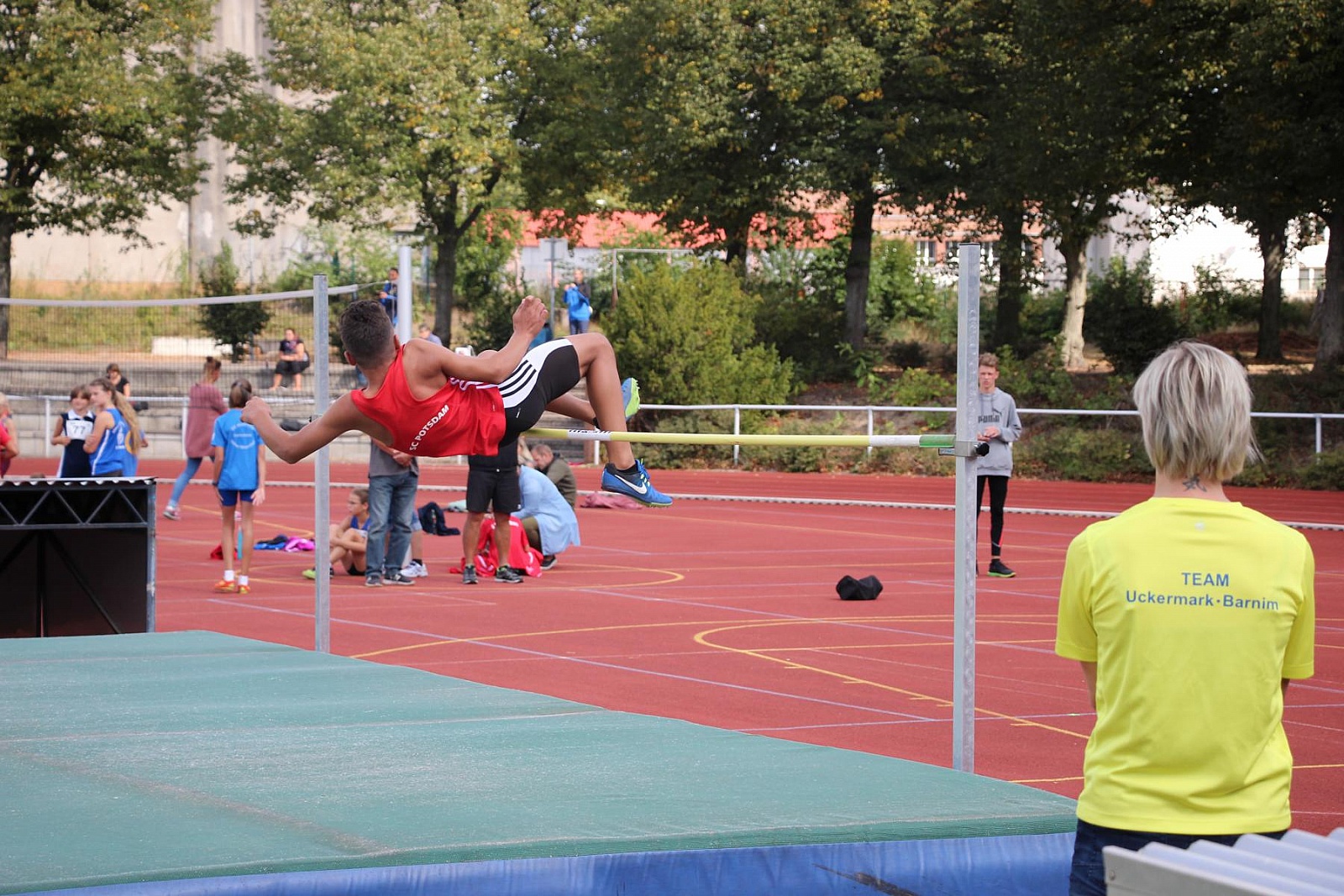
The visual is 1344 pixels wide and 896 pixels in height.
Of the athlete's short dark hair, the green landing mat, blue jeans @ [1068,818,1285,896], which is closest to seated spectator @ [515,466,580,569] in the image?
the green landing mat

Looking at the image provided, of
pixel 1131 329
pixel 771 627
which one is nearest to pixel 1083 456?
pixel 1131 329

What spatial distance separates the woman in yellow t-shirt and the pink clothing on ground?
14.7 meters

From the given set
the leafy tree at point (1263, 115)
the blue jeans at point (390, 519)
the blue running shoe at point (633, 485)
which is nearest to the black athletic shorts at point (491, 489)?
the blue jeans at point (390, 519)

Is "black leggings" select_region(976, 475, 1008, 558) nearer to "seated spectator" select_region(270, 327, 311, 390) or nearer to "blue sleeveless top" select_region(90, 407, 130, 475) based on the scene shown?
"blue sleeveless top" select_region(90, 407, 130, 475)

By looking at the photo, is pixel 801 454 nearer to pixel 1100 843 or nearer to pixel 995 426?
pixel 995 426

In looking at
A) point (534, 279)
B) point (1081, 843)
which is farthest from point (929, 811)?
point (534, 279)

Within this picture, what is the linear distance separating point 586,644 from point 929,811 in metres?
5.81

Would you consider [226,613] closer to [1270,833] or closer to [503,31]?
[1270,833]

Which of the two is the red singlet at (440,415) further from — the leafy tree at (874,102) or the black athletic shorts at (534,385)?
the leafy tree at (874,102)

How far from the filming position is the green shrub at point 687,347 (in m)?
26.5

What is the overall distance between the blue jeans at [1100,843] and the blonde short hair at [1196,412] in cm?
70

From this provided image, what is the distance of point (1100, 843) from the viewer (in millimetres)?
2928

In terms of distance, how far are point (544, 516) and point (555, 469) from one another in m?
0.96

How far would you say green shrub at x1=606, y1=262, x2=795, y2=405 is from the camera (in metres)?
26.5
